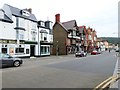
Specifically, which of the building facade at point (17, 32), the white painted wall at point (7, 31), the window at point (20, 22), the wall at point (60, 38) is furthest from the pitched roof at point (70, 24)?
the white painted wall at point (7, 31)

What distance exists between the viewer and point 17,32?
3850cm

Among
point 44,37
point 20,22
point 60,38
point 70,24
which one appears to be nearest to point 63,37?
point 60,38

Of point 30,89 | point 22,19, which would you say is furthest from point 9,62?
point 22,19

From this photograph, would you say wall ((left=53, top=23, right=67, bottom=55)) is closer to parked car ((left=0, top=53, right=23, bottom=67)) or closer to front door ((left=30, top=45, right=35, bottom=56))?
front door ((left=30, top=45, right=35, bottom=56))

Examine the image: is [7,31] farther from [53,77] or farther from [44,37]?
[53,77]

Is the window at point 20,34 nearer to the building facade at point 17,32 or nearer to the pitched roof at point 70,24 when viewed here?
the building facade at point 17,32

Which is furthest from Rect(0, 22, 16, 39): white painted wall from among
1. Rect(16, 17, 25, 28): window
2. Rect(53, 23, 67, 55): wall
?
Rect(53, 23, 67, 55): wall

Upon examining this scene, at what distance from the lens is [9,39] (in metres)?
36.0

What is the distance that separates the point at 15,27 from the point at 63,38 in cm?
2598

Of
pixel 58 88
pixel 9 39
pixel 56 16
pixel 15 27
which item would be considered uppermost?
pixel 56 16

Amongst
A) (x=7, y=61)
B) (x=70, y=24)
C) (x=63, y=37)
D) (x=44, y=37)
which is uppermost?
(x=70, y=24)

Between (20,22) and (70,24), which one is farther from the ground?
(70,24)

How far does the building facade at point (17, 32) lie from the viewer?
115 feet

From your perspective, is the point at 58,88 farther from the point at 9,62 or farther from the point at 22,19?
the point at 22,19
